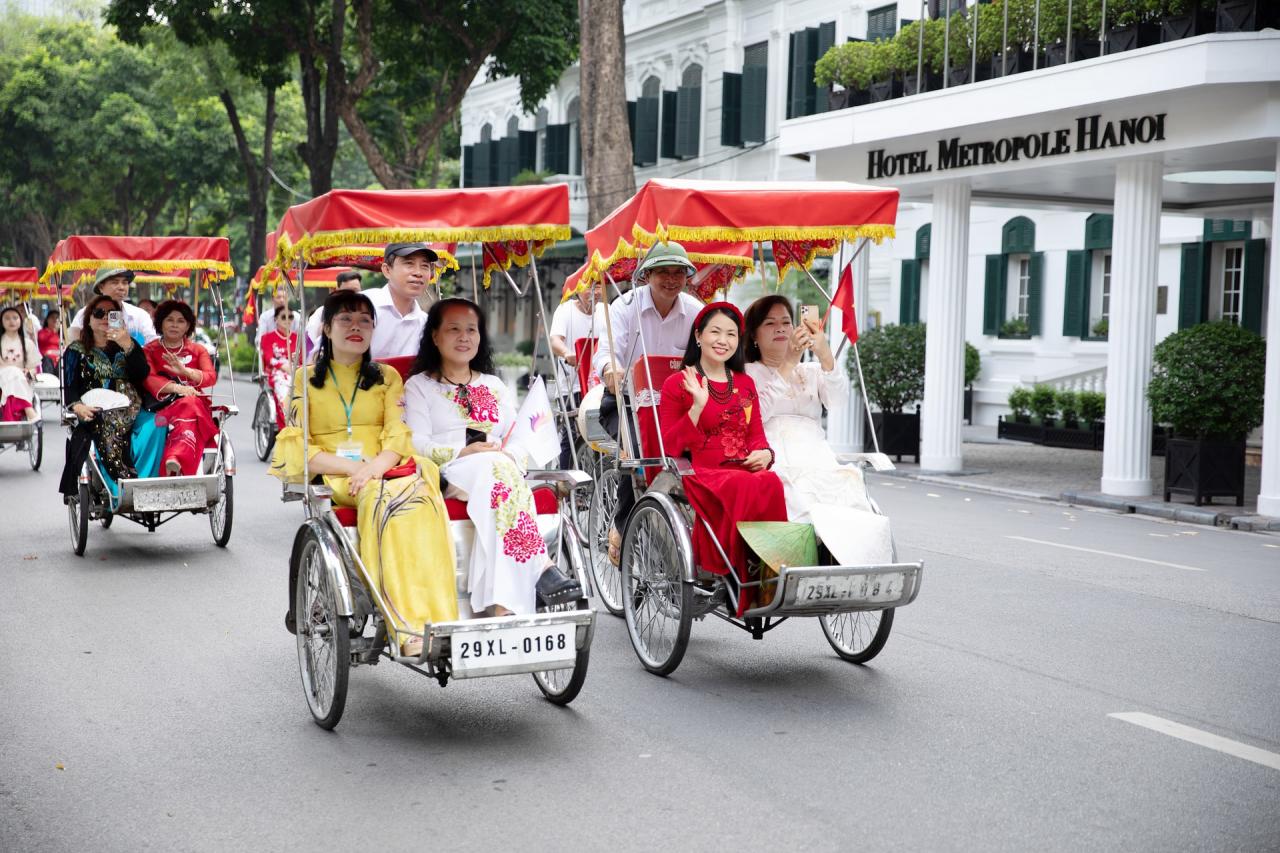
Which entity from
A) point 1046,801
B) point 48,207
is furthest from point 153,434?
point 48,207

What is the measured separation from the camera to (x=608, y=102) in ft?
66.6

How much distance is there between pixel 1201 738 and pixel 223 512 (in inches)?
287

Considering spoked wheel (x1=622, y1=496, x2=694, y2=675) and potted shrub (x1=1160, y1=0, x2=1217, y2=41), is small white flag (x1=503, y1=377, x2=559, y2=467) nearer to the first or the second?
spoked wheel (x1=622, y1=496, x2=694, y2=675)

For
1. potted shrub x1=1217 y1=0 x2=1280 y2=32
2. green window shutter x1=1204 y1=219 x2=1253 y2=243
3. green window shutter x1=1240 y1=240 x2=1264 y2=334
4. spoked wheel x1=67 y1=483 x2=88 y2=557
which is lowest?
spoked wheel x1=67 y1=483 x2=88 y2=557

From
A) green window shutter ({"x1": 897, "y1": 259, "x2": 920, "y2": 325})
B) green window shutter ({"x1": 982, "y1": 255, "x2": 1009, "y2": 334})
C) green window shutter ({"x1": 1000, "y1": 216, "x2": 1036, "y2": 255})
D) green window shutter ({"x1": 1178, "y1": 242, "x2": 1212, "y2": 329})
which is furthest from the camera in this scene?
green window shutter ({"x1": 897, "y1": 259, "x2": 920, "y2": 325})

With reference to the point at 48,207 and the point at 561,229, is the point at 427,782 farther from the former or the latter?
the point at 48,207

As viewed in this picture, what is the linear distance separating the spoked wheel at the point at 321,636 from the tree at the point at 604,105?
46.3 ft

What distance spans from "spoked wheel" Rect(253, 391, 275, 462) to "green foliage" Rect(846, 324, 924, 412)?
7732mm

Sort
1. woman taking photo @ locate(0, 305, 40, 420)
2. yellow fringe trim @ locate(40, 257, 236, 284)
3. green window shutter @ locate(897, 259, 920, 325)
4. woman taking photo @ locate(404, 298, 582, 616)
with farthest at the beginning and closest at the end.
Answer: green window shutter @ locate(897, 259, 920, 325), woman taking photo @ locate(0, 305, 40, 420), yellow fringe trim @ locate(40, 257, 236, 284), woman taking photo @ locate(404, 298, 582, 616)

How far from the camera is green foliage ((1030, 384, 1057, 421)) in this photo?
22922mm

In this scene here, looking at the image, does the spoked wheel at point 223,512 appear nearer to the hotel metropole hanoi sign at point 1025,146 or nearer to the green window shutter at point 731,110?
the hotel metropole hanoi sign at point 1025,146

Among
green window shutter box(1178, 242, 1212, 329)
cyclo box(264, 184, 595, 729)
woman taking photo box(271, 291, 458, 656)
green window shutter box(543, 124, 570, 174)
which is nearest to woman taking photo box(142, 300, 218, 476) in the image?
cyclo box(264, 184, 595, 729)

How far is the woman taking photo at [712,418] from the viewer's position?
6.87m

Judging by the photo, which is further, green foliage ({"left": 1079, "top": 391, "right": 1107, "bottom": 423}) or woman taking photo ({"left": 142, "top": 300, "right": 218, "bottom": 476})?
green foliage ({"left": 1079, "top": 391, "right": 1107, "bottom": 423})
